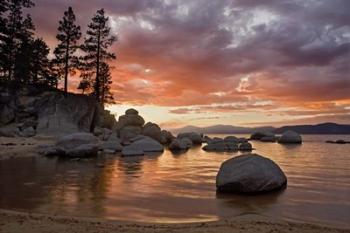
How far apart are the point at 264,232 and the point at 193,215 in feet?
10.4

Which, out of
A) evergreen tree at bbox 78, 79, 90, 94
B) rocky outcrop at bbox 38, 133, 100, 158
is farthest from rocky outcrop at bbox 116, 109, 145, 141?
rocky outcrop at bbox 38, 133, 100, 158

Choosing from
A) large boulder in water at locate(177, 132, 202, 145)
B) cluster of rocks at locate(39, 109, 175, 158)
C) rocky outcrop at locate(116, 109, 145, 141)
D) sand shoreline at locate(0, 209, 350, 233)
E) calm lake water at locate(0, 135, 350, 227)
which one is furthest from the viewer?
large boulder in water at locate(177, 132, 202, 145)

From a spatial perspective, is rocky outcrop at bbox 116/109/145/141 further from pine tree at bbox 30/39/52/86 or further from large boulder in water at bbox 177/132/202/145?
pine tree at bbox 30/39/52/86

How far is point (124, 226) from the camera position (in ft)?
29.8

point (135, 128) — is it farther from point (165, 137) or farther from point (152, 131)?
point (165, 137)

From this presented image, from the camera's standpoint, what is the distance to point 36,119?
4569 cm

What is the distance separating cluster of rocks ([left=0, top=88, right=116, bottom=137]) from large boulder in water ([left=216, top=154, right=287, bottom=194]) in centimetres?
3190

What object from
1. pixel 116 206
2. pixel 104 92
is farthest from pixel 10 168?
pixel 104 92

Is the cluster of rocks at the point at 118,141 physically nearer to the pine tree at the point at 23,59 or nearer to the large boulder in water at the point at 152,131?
the large boulder in water at the point at 152,131

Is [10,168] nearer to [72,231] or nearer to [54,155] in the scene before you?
[54,155]

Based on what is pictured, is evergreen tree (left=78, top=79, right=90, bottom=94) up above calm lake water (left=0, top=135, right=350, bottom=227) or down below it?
above

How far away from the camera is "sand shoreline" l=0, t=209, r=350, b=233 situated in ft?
27.7

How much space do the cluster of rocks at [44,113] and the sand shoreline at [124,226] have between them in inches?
1348

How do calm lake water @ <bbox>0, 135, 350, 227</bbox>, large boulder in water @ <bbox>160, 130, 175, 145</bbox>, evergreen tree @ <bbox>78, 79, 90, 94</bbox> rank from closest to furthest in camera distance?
1. calm lake water @ <bbox>0, 135, 350, 227</bbox>
2. evergreen tree @ <bbox>78, 79, 90, 94</bbox>
3. large boulder in water @ <bbox>160, 130, 175, 145</bbox>
